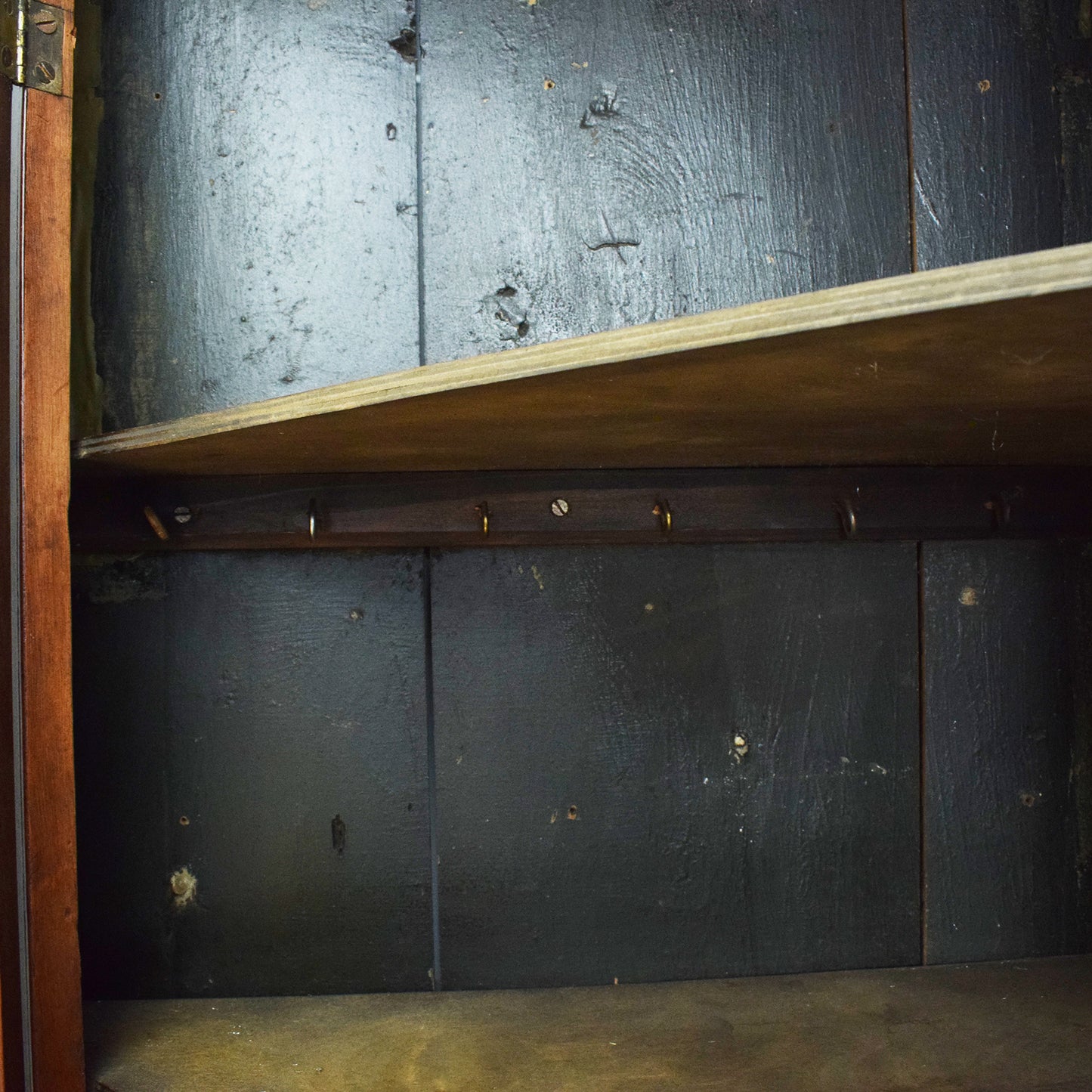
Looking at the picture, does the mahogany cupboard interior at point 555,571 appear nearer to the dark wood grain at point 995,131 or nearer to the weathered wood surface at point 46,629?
the dark wood grain at point 995,131

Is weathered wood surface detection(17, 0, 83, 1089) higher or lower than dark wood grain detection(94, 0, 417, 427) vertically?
lower

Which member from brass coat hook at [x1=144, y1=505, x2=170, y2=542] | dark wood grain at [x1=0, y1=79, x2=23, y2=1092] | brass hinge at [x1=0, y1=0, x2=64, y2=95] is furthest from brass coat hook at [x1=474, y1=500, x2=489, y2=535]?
brass hinge at [x1=0, y1=0, x2=64, y2=95]

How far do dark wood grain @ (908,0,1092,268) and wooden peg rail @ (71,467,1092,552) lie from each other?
0.25 meters

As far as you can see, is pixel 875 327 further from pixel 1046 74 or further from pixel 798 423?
pixel 1046 74

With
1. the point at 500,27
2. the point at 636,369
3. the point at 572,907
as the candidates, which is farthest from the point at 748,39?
the point at 572,907

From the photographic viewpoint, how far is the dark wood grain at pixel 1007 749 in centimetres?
101

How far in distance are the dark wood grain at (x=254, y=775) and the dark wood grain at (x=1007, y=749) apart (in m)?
0.55

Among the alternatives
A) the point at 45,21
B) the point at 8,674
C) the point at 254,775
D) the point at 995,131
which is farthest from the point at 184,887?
the point at 995,131

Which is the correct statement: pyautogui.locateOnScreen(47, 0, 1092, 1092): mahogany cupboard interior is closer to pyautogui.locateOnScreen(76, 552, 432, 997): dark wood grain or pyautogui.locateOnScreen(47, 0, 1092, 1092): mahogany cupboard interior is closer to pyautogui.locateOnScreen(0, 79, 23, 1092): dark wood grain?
pyautogui.locateOnScreen(76, 552, 432, 997): dark wood grain

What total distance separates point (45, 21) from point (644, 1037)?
1.03 metres

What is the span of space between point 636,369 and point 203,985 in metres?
0.82

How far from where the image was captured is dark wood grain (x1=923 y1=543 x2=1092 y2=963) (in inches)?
39.9

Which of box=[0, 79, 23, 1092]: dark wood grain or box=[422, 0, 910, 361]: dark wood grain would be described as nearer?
box=[0, 79, 23, 1092]: dark wood grain

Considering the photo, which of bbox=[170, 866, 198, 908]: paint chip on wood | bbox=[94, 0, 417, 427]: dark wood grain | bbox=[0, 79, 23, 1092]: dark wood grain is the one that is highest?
bbox=[94, 0, 417, 427]: dark wood grain
